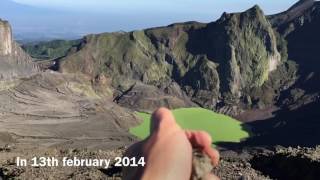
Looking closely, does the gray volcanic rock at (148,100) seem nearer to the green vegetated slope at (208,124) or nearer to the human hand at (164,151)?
the green vegetated slope at (208,124)

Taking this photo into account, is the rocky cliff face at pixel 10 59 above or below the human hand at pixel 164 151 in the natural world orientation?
below

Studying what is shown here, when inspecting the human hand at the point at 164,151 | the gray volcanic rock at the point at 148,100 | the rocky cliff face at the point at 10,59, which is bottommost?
the gray volcanic rock at the point at 148,100

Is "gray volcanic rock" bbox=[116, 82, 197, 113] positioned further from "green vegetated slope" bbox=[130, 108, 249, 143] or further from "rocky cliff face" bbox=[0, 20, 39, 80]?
"rocky cliff face" bbox=[0, 20, 39, 80]

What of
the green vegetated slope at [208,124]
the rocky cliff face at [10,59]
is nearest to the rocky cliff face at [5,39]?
the rocky cliff face at [10,59]

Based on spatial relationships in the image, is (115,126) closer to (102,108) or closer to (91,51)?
(102,108)

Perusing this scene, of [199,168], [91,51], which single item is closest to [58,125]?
[91,51]

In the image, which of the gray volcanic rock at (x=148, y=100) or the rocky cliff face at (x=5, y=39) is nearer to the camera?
the rocky cliff face at (x=5, y=39)
